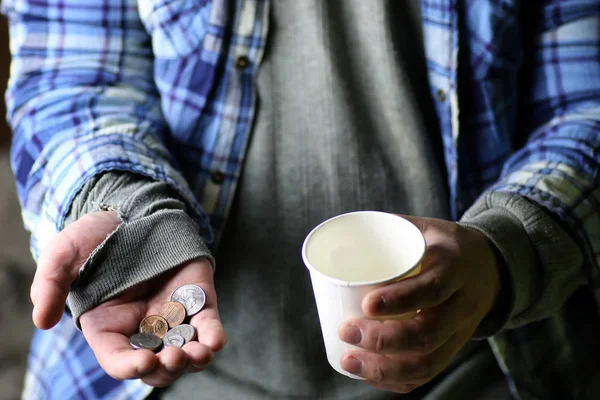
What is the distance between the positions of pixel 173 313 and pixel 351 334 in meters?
0.15

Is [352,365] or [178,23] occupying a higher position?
[178,23]

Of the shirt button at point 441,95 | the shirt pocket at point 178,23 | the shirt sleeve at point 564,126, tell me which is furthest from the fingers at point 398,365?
the shirt pocket at point 178,23

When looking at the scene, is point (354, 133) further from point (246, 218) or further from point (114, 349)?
point (114, 349)

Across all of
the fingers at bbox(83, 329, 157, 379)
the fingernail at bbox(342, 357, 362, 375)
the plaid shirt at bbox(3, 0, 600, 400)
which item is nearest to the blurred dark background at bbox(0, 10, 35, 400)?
the plaid shirt at bbox(3, 0, 600, 400)

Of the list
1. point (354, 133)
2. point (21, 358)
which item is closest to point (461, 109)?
point (354, 133)

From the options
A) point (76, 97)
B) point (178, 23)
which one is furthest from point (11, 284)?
point (178, 23)

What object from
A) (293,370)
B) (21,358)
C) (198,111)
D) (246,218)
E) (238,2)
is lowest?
(21,358)

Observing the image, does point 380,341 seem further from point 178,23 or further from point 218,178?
point 178,23

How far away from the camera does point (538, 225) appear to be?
2.13ft

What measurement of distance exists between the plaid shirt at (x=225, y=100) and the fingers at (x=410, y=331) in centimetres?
24

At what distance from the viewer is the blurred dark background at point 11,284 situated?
1.08m

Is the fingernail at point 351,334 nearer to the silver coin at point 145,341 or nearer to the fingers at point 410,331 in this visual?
the fingers at point 410,331

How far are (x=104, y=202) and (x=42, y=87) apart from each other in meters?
0.24

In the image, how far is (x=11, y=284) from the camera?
113 cm
